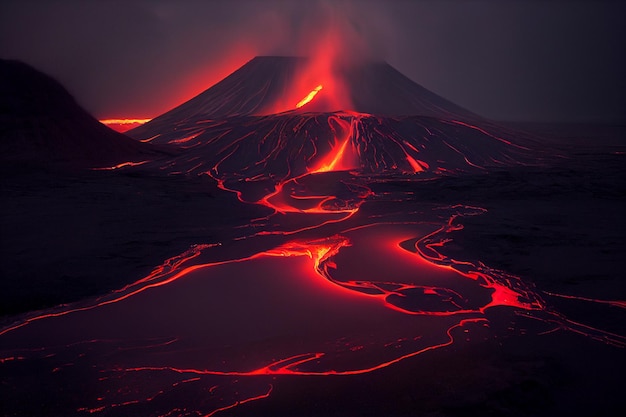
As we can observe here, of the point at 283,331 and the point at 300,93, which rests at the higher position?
the point at 300,93

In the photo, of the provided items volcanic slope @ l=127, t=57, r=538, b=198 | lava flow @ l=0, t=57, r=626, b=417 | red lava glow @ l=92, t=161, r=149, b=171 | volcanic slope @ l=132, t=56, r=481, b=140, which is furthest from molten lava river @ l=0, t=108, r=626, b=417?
volcanic slope @ l=132, t=56, r=481, b=140

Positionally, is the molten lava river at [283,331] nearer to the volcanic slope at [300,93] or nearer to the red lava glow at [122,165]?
the red lava glow at [122,165]

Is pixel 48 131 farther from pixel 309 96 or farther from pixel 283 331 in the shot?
pixel 283 331

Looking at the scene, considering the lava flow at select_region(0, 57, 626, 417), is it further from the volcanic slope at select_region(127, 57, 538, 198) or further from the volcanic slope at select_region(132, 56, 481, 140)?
the volcanic slope at select_region(132, 56, 481, 140)

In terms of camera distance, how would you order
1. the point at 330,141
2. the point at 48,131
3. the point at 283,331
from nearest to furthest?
1. the point at 283,331
2. the point at 48,131
3. the point at 330,141

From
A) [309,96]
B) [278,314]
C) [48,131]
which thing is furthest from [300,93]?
[278,314]

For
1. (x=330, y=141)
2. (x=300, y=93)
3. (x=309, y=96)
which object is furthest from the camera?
(x=300, y=93)
